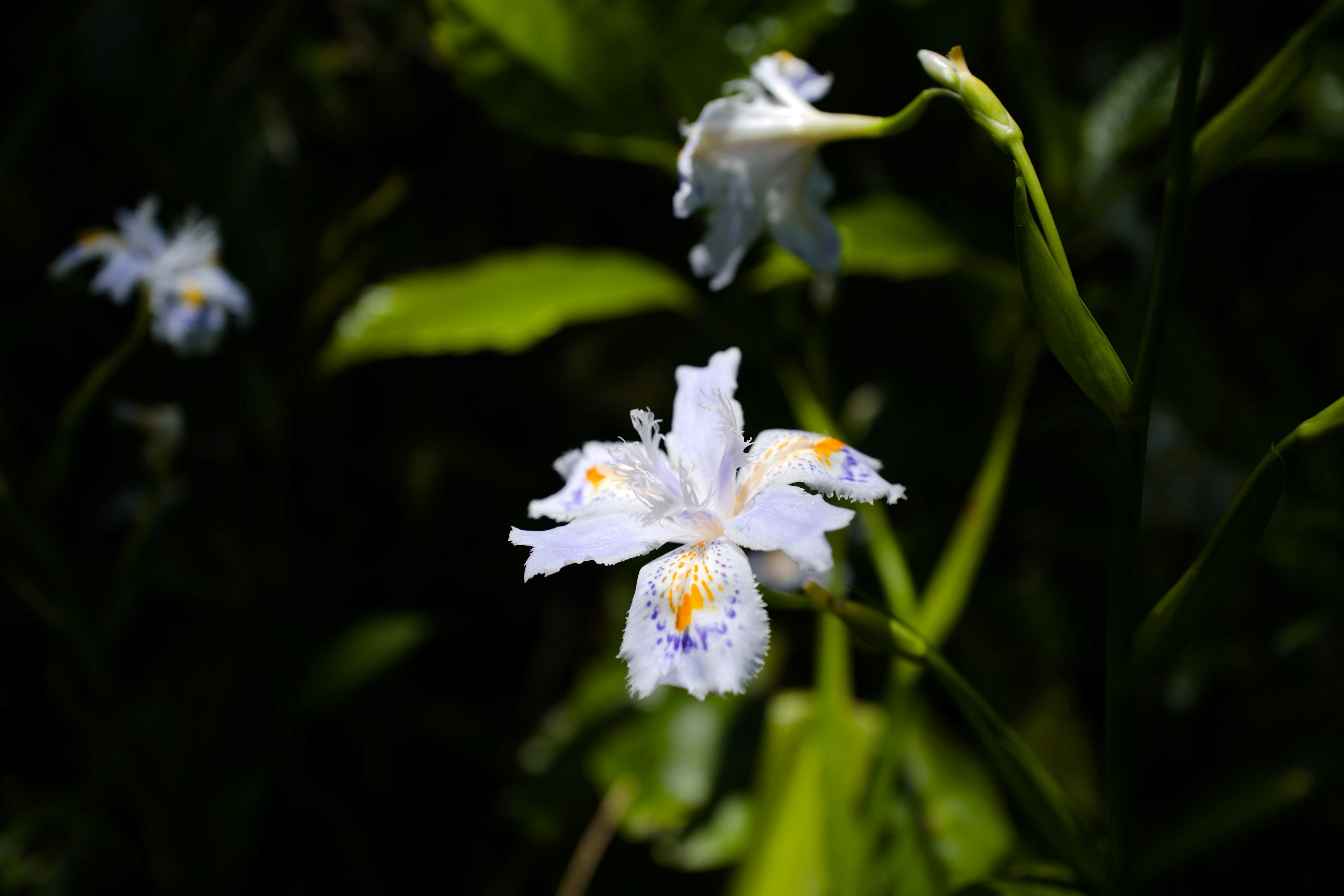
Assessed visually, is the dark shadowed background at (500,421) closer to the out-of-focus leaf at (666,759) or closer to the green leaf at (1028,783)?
the out-of-focus leaf at (666,759)

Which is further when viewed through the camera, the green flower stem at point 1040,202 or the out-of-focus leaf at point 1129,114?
the out-of-focus leaf at point 1129,114

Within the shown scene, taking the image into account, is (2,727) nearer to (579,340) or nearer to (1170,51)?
(579,340)

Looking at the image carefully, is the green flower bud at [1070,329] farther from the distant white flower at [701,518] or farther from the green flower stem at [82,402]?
the green flower stem at [82,402]

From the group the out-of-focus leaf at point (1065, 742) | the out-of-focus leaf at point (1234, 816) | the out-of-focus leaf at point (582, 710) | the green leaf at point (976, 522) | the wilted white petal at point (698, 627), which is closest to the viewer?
the wilted white petal at point (698, 627)

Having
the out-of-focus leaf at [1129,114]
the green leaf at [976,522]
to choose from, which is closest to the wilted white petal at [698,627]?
the green leaf at [976,522]

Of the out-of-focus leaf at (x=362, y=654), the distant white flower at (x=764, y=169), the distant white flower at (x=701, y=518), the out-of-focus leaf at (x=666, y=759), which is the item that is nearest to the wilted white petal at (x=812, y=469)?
the distant white flower at (x=701, y=518)

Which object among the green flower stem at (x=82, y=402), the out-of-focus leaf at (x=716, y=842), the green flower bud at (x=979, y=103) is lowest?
the out-of-focus leaf at (x=716, y=842)

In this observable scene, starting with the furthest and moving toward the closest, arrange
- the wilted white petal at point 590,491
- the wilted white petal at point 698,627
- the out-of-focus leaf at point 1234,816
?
1. the out-of-focus leaf at point 1234,816
2. the wilted white petal at point 590,491
3. the wilted white petal at point 698,627

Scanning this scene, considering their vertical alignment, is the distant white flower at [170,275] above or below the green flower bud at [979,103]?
above
